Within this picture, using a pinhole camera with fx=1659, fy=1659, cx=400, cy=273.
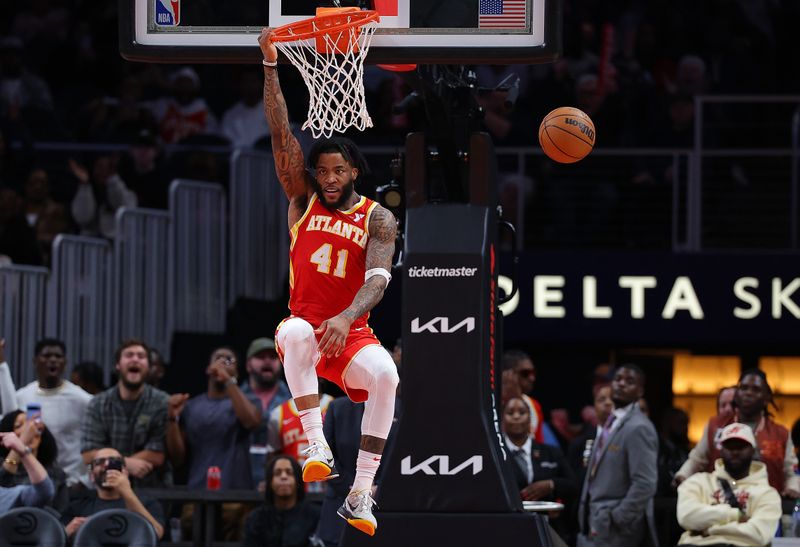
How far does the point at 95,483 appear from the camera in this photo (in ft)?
38.1

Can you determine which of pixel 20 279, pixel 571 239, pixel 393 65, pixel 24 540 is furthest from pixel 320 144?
pixel 571 239

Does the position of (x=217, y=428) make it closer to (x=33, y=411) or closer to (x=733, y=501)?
(x=33, y=411)

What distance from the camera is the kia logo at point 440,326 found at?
10.1m

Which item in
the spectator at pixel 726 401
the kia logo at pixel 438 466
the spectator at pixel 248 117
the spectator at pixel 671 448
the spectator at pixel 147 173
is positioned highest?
the spectator at pixel 248 117

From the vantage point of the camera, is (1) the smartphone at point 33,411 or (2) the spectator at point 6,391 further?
(2) the spectator at point 6,391

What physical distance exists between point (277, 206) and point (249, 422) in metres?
3.31

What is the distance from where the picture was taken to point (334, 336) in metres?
7.50

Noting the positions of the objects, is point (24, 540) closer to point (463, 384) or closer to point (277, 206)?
A: point (463, 384)

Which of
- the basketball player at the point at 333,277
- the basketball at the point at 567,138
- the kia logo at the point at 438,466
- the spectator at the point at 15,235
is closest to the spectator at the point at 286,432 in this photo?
the kia logo at the point at 438,466

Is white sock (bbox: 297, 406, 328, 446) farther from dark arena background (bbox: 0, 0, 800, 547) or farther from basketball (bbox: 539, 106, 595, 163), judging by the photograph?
dark arena background (bbox: 0, 0, 800, 547)

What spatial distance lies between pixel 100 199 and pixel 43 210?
1.82ft

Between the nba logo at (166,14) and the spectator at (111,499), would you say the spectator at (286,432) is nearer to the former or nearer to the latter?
the spectator at (111,499)

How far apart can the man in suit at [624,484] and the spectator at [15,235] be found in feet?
19.5

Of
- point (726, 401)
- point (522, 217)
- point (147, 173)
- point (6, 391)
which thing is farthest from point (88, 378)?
point (726, 401)
